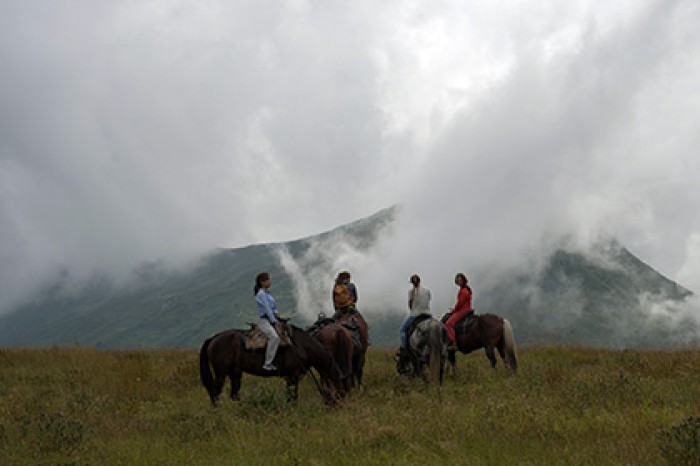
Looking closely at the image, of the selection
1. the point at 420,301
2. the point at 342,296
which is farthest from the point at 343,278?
the point at 420,301

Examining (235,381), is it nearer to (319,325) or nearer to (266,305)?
(266,305)

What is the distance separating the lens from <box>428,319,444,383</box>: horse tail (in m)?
12.9

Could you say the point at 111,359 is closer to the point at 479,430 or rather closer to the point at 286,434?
the point at 286,434

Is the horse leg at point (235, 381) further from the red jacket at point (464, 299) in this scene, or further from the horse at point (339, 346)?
the red jacket at point (464, 299)

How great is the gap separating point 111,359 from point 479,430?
45.6ft

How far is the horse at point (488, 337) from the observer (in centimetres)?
1476

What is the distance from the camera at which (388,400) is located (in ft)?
35.2

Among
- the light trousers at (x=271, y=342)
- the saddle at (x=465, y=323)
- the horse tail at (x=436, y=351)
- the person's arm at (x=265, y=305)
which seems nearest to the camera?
the person's arm at (x=265, y=305)

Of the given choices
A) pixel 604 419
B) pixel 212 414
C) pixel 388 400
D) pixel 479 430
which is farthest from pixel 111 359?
pixel 604 419

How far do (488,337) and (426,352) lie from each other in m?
2.54

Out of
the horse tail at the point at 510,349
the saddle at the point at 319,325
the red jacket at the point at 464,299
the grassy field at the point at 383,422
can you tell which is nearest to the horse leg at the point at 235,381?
the grassy field at the point at 383,422

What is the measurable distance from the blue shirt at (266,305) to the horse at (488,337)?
5.85 m

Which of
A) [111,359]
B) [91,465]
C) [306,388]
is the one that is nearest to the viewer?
[91,465]

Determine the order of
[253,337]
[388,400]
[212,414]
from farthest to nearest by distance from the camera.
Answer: [253,337]
[388,400]
[212,414]
